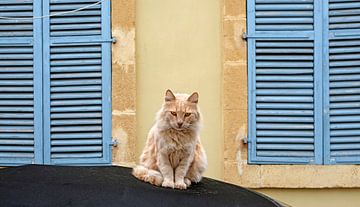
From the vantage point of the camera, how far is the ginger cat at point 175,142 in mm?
3576

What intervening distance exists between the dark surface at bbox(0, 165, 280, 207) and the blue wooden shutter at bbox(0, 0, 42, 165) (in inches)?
75.5

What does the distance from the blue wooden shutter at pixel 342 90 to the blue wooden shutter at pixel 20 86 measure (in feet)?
8.90

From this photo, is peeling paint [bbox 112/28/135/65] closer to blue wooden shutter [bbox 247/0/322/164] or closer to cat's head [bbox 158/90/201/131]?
blue wooden shutter [bbox 247/0/322/164]

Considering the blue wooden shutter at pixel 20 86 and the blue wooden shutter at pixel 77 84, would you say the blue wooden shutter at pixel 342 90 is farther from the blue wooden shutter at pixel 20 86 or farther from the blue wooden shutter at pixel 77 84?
the blue wooden shutter at pixel 20 86

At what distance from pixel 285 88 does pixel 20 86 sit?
249cm

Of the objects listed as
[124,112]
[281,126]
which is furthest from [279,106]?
[124,112]

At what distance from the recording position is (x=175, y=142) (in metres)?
3.61

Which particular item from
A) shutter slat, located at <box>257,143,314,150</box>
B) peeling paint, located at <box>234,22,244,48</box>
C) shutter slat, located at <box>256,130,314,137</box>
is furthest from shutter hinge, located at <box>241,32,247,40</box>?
shutter slat, located at <box>257,143,314,150</box>

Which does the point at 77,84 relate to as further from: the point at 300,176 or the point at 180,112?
the point at 300,176

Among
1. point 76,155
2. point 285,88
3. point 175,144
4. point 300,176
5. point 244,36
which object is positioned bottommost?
point 300,176

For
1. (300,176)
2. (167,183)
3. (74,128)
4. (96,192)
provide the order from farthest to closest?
(74,128)
(300,176)
(167,183)
(96,192)

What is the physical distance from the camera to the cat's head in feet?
11.7

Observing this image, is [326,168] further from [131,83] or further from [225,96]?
[131,83]

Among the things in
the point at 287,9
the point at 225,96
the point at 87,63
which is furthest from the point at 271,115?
the point at 87,63
